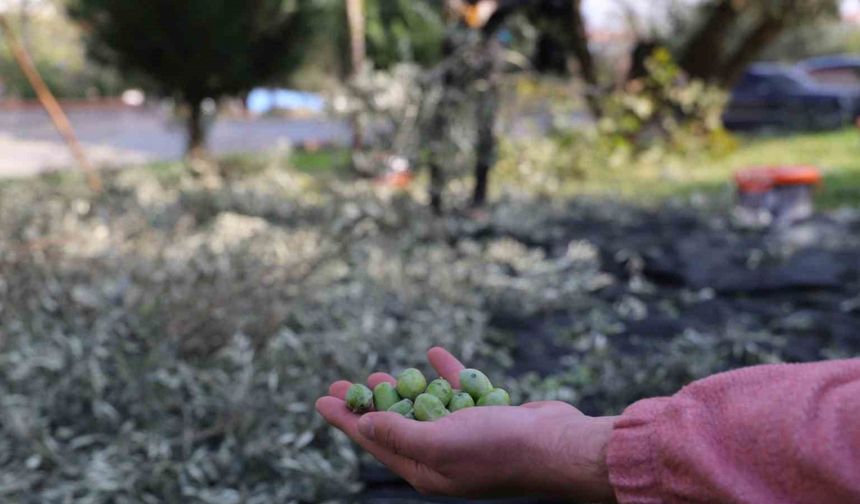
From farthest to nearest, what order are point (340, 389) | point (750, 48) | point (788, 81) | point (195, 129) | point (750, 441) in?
point (788, 81) → point (750, 48) → point (195, 129) → point (340, 389) → point (750, 441)

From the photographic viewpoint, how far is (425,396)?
1716 mm

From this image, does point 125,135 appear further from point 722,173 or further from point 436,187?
point 436,187

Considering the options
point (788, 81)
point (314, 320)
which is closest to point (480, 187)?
point (314, 320)

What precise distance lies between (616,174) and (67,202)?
17.3 ft

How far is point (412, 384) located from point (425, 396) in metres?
0.13

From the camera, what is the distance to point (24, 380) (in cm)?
365

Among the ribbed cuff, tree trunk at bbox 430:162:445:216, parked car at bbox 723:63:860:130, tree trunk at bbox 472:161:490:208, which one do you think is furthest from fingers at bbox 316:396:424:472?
parked car at bbox 723:63:860:130

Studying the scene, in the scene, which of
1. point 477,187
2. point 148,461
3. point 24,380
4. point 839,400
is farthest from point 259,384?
point 477,187

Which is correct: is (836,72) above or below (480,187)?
above

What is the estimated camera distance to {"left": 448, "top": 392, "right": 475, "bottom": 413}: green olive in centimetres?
173

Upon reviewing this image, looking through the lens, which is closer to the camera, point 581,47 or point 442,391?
point 442,391

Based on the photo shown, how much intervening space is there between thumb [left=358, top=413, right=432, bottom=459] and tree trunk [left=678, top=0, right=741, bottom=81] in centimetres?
1233

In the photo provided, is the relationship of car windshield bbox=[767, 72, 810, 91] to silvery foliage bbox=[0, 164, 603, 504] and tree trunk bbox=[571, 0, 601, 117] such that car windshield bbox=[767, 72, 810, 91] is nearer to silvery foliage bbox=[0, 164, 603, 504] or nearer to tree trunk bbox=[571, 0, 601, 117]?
tree trunk bbox=[571, 0, 601, 117]

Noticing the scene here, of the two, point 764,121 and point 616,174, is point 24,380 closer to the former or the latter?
point 616,174
